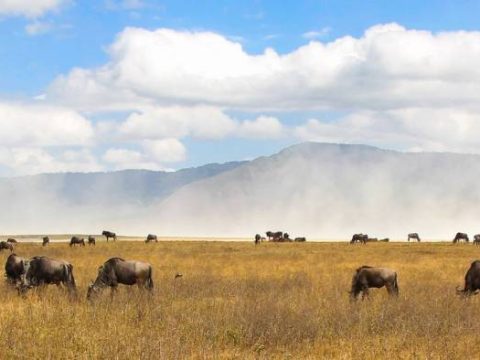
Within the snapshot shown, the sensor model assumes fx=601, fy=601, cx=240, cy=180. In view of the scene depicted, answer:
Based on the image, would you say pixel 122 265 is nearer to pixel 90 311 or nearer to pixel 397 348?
pixel 90 311

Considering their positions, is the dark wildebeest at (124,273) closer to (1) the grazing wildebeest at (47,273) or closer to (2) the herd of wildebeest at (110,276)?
(2) the herd of wildebeest at (110,276)

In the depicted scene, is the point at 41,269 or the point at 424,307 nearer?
the point at 424,307

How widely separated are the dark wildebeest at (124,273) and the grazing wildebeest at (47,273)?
1031 mm

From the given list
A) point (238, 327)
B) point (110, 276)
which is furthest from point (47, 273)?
point (238, 327)

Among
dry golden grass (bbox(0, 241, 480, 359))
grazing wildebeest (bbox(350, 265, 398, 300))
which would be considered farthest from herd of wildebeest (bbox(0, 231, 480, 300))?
dry golden grass (bbox(0, 241, 480, 359))

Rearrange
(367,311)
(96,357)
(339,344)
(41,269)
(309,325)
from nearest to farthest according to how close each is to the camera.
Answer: (96,357)
(339,344)
(309,325)
(367,311)
(41,269)

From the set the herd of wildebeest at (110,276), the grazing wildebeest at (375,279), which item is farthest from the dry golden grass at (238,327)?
the grazing wildebeest at (375,279)

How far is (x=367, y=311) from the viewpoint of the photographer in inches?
573

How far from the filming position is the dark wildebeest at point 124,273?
1778 cm

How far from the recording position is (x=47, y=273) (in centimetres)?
1800

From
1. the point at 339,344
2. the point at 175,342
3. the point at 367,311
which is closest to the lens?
the point at 175,342

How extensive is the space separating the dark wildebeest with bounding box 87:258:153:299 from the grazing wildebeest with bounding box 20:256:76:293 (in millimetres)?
1031

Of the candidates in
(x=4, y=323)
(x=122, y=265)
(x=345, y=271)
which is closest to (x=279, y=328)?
(x=4, y=323)

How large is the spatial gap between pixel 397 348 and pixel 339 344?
110 centimetres
